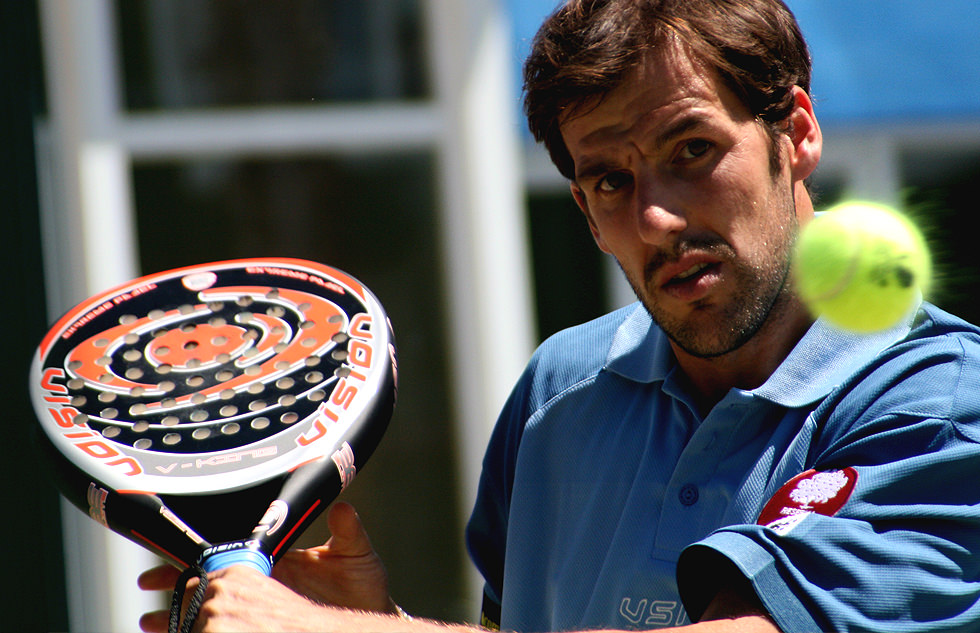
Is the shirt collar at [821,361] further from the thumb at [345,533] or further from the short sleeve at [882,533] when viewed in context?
the thumb at [345,533]

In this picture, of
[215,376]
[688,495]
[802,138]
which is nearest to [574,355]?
[688,495]

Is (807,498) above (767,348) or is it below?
below

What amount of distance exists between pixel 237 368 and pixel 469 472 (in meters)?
2.80

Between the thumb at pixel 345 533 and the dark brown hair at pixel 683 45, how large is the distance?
0.87m

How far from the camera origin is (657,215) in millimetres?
1862

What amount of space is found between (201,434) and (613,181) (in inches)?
34.0

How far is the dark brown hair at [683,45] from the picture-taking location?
1924 mm

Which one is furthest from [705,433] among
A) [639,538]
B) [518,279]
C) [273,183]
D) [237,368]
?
[273,183]

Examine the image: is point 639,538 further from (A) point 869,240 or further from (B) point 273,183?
(B) point 273,183

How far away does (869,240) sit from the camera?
1740 mm

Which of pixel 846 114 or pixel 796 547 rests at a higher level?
pixel 846 114

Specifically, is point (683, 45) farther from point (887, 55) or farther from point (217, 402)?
point (887, 55)

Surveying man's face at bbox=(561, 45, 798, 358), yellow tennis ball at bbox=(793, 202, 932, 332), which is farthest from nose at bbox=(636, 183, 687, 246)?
yellow tennis ball at bbox=(793, 202, 932, 332)

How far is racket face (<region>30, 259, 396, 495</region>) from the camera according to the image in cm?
173
